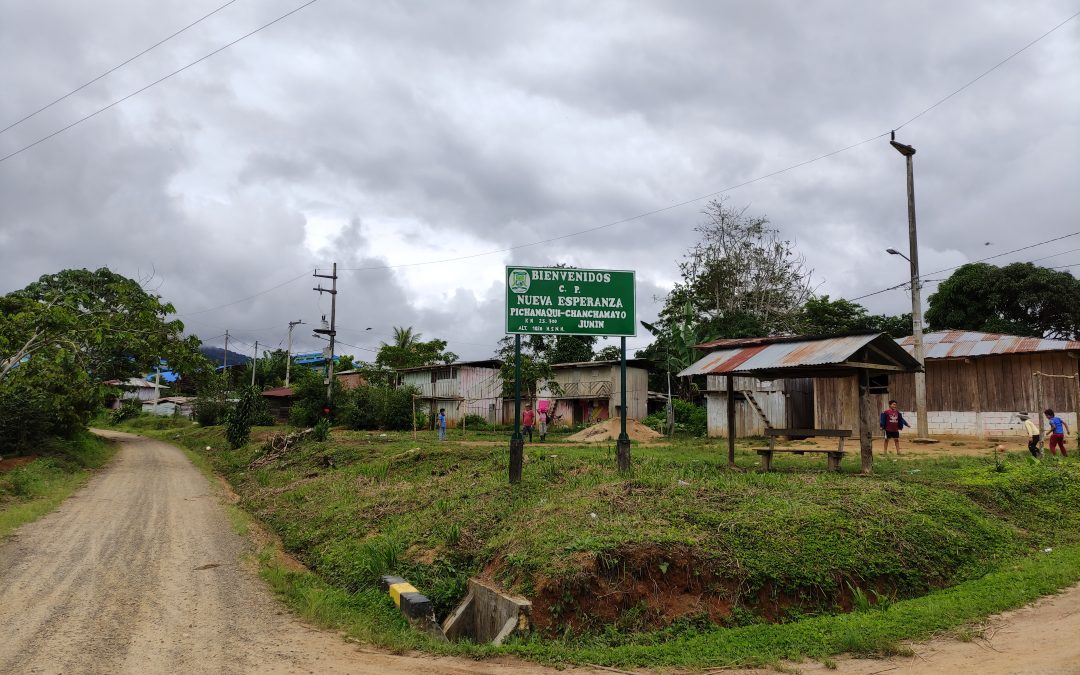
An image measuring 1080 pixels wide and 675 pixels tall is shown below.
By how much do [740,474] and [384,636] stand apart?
7.52 m

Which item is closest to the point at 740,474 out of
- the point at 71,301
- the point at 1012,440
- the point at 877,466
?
the point at 877,466

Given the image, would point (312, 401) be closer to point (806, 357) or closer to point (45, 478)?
point (45, 478)

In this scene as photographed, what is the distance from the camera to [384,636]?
7.05 metres

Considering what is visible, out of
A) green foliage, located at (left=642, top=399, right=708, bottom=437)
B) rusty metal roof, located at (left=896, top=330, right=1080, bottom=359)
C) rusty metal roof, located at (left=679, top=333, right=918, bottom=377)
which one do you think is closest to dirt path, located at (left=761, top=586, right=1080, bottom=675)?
rusty metal roof, located at (left=679, top=333, right=918, bottom=377)

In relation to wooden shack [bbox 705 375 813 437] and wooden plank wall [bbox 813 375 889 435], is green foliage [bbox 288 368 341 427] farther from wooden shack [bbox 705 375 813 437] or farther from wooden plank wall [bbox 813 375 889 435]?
wooden plank wall [bbox 813 375 889 435]

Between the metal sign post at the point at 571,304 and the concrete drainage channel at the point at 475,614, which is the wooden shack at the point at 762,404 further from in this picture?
the concrete drainage channel at the point at 475,614

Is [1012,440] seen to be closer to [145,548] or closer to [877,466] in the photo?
[877,466]

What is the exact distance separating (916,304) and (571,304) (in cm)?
1605

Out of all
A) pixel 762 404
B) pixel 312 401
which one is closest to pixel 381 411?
pixel 312 401

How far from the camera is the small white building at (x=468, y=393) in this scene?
149 feet

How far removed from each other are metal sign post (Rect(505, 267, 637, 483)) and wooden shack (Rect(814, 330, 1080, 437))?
11425 mm

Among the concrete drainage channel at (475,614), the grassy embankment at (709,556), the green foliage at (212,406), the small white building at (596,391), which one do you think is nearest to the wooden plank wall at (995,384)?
the grassy embankment at (709,556)

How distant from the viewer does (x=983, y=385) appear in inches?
914

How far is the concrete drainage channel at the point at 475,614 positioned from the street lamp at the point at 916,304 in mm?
18044
